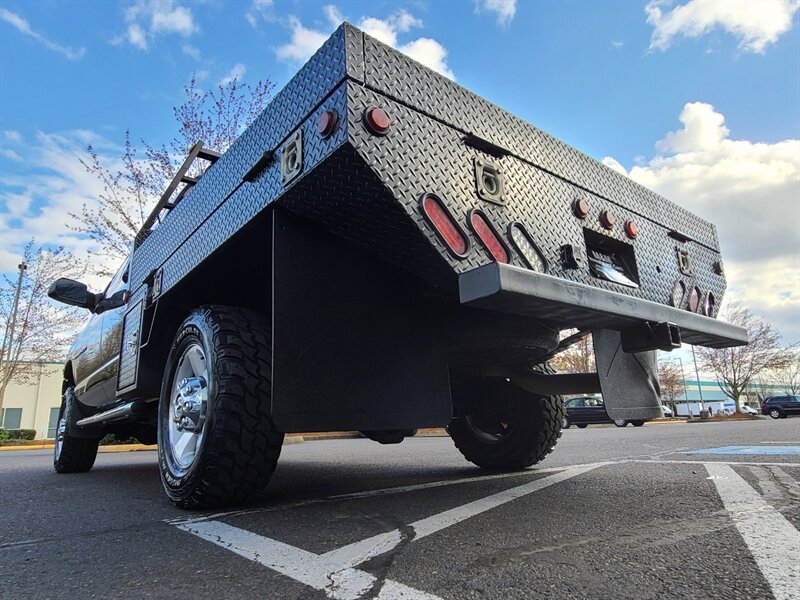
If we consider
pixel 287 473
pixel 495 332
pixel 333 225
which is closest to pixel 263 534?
pixel 333 225

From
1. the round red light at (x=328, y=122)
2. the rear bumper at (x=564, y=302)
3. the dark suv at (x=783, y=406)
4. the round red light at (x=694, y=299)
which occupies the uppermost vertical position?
the round red light at (x=328, y=122)

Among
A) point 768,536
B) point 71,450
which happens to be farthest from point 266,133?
point 71,450

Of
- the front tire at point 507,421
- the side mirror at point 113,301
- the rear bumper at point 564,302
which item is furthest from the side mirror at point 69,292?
the rear bumper at point 564,302

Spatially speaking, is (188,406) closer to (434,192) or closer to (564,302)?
(434,192)

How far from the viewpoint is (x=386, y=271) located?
2.65m

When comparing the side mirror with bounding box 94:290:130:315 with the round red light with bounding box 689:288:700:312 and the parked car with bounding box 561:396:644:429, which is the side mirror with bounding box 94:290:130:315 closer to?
the round red light with bounding box 689:288:700:312

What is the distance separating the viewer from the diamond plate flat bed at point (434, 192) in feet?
6.32

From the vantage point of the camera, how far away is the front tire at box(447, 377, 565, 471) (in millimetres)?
3947

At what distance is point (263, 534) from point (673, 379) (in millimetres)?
56998

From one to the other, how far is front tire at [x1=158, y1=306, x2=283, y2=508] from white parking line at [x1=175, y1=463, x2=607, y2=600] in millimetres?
208

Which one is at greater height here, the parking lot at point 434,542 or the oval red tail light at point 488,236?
the oval red tail light at point 488,236

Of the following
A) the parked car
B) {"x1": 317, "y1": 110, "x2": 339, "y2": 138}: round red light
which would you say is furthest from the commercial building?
{"x1": 317, "y1": 110, "x2": 339, "y2": 138}: round red light

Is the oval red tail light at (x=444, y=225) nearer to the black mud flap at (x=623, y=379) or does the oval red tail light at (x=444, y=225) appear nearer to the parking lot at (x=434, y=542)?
the black mud flap at (x=623, y=379)

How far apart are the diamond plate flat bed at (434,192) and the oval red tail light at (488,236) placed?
3 centimetres
